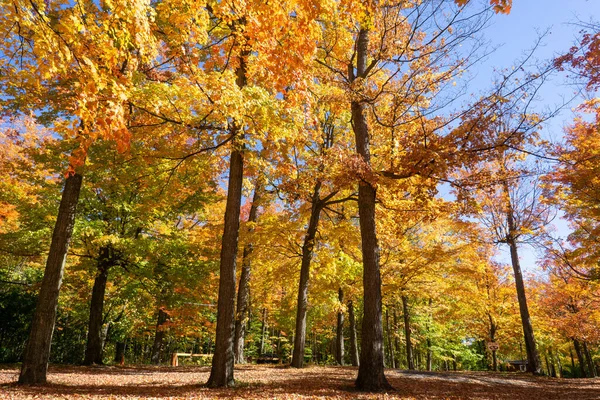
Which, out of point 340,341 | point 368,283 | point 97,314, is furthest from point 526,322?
point 97,314

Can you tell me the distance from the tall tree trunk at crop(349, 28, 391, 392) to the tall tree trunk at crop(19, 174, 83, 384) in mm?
6391

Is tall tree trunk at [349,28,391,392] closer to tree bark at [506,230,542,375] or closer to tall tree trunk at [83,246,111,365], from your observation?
tall tree trunk at [83,246,111,365]

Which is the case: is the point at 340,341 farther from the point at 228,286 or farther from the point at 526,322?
the point at 228,286

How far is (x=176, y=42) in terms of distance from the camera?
7.10 metres

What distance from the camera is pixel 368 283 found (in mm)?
7613

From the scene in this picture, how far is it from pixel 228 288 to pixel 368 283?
3089 mm

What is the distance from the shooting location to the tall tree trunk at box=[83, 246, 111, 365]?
1233 centimetres

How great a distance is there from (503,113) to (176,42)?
22.4ft

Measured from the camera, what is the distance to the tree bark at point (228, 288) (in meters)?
6.93

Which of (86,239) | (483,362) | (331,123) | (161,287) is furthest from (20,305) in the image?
(483,362)

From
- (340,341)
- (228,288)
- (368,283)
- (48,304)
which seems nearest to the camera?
(48,304)

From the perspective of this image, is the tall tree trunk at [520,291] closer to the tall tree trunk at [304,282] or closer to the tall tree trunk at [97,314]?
the tall tree trunk at [304,282]

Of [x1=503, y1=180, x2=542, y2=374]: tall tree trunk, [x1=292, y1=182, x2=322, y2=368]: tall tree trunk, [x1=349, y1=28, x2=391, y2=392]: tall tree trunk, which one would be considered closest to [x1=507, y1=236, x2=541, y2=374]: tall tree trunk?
[x1=503, y1=180, x2=542, y2=374]: tall tree trunk

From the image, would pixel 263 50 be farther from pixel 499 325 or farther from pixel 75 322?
pixel 499 325
